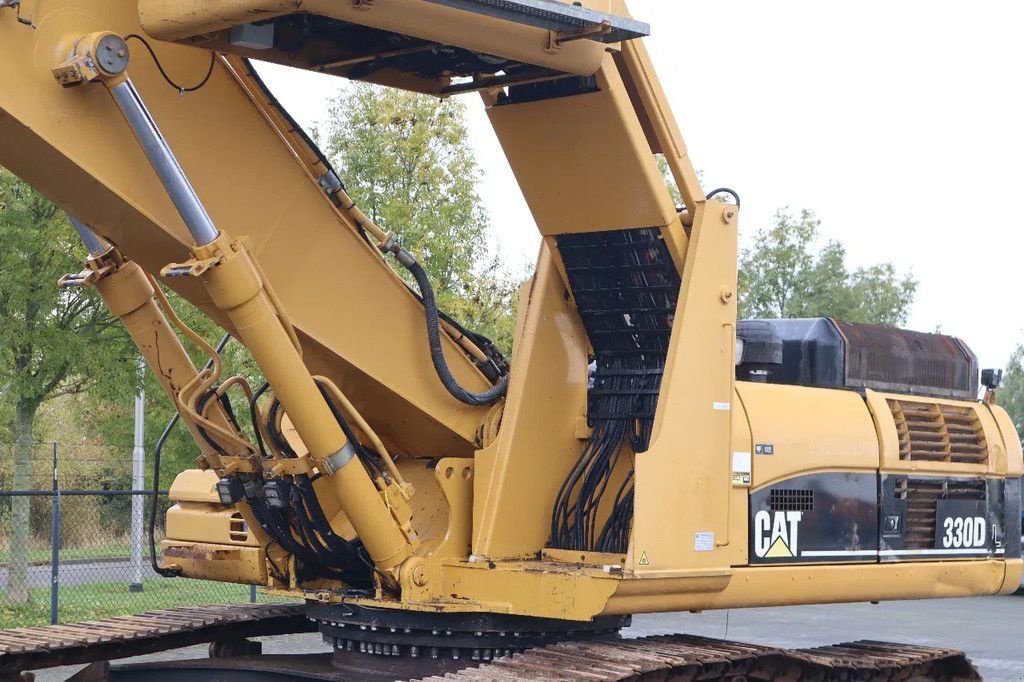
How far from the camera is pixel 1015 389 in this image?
43781 mm

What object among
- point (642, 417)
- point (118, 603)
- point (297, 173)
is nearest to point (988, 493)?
point (642, 417)

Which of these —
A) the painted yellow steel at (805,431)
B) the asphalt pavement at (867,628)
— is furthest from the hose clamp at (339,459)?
the asphalt pavement at (867,628)

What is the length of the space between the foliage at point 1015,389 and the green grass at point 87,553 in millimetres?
27071

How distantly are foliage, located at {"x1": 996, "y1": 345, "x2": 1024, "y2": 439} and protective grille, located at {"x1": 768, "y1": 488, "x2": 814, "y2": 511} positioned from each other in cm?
3624

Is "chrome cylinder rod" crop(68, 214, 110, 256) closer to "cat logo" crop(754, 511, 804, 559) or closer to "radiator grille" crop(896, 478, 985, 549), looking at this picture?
"cat logo" crop(754, 511, 804, 559)

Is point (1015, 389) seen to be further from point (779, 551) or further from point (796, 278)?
point (779, 551)

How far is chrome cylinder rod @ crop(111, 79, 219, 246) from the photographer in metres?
5.82

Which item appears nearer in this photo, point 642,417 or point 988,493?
point 642,417

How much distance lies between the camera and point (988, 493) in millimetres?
8352

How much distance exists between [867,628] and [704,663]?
1050 cm

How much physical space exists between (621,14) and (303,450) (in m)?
2.72

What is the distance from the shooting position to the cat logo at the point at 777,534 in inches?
274

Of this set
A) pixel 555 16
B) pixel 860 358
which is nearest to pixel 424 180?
pixel 860 358

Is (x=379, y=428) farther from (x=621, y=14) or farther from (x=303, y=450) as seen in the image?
(x=621, y=14)
